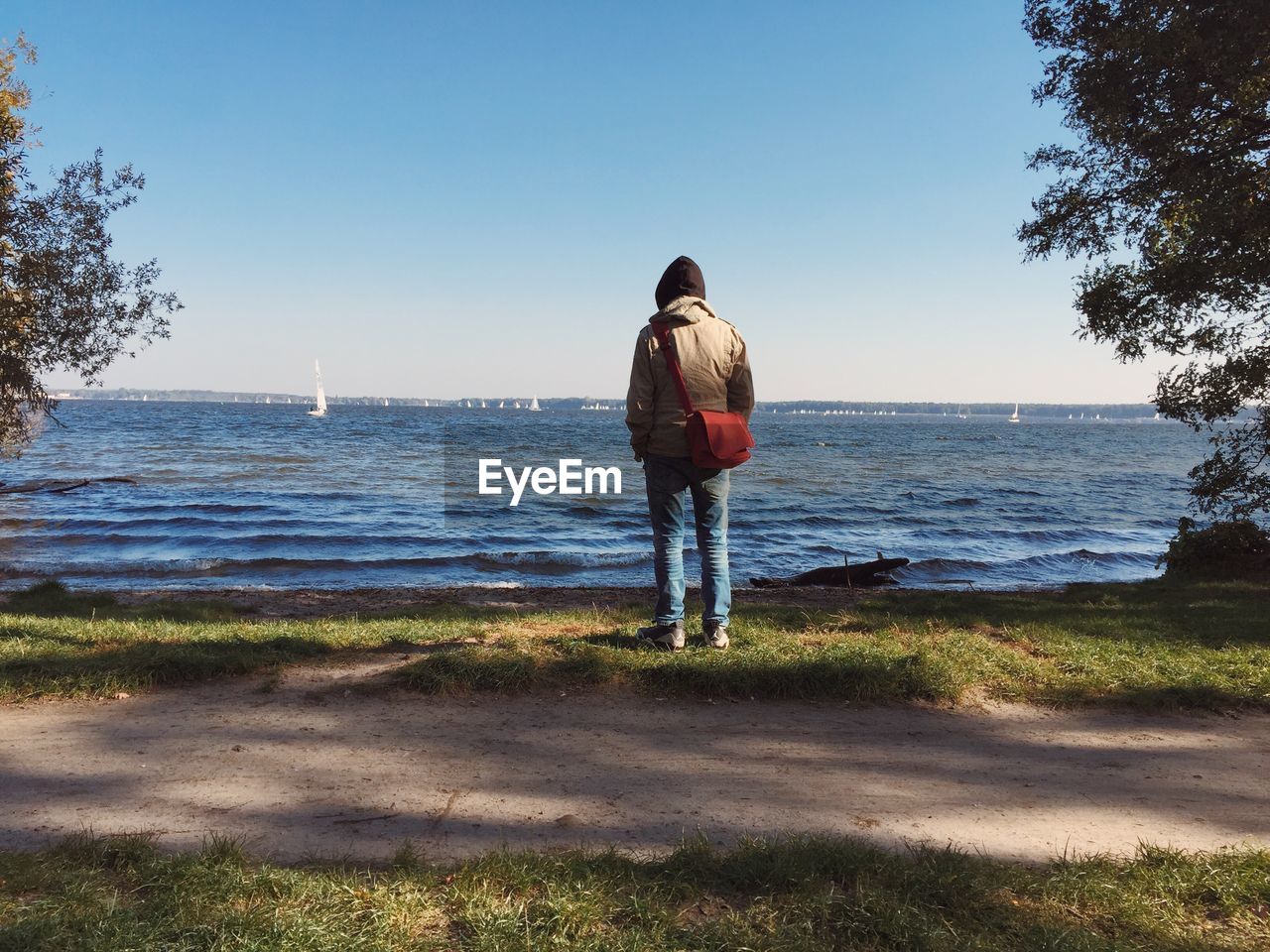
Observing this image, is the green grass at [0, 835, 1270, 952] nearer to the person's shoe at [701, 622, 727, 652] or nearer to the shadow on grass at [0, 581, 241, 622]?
the person's shoe at [701, 622, 727, 652]

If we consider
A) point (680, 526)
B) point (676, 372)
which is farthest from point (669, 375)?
point (680, 526)

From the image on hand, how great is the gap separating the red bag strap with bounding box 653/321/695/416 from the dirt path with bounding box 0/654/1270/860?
187 cm

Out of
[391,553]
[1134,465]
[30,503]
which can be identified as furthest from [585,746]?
[1134,465]

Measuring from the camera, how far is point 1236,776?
12.4 ft

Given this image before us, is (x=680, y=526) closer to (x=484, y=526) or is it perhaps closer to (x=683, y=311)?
(x=683, y=311)

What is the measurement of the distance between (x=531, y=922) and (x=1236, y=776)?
3.44 m

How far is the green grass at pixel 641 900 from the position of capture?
226 centimetres

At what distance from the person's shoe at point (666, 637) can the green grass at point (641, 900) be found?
2531mm

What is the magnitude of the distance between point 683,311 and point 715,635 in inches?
85.8

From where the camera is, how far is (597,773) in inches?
144

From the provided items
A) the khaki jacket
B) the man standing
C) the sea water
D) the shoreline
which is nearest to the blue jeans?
the man standing

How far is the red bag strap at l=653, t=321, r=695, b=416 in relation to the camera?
5215 millimetres

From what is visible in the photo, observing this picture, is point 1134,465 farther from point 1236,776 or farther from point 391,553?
point 1236,776

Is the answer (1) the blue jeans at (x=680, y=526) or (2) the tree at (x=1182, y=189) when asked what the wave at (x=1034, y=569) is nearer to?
(2) the tree at (x=1182, y=189)
